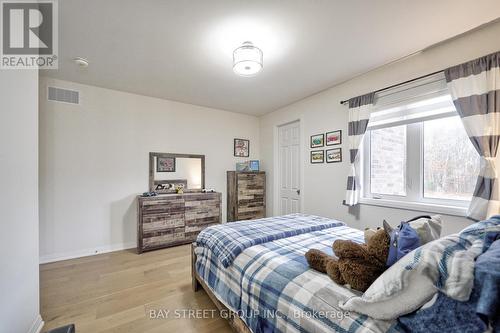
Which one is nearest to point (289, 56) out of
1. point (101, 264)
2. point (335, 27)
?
point (335, 27)

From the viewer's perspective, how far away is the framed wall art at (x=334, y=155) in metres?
3.05

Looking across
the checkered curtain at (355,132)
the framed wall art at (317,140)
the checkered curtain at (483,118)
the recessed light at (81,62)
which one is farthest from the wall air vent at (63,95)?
the checkered curtain at (483,118)

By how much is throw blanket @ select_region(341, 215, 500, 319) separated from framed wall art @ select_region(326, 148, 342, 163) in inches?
86.8

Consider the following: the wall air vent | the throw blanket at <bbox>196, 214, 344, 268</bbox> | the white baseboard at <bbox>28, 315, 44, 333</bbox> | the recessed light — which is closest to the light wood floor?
the white baseboard at <bbox>28, 315, 44, 333</bbox>

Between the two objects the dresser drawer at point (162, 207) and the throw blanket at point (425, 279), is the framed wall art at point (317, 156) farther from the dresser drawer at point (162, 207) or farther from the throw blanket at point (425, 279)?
the throw blanket at point (425, 279)

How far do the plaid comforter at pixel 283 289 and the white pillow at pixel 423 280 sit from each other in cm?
6

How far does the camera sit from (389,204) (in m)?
2.50

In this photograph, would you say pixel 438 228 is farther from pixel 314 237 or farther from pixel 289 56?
pixel 289 56

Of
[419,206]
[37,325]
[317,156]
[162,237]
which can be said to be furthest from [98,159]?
[419,206]

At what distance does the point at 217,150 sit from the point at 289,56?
2393mm

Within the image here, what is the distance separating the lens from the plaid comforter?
0.94 m

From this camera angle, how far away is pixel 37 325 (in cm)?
155

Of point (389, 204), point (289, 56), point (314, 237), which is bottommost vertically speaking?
point (314, 237)

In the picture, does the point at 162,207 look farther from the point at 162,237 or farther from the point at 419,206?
the point at 419,206
